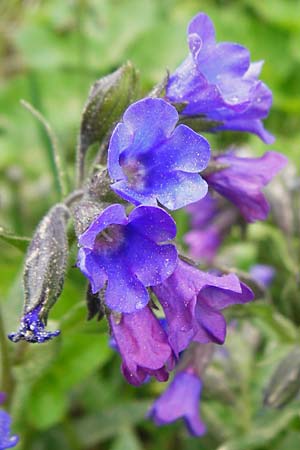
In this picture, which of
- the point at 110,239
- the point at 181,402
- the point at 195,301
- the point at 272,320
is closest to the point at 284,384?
the point at 272,320

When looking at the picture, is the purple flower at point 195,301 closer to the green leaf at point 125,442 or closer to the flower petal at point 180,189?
the flower petal at point 180,189

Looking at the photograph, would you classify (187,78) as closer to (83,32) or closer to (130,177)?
(130,177)

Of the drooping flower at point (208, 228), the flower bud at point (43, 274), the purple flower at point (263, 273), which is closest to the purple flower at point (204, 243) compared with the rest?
the drooping flower at point (208, 228)

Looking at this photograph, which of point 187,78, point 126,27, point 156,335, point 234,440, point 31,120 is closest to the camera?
point 156,335

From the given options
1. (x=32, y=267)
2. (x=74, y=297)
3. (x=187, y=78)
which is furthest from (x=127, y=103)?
(x=74, y=297)

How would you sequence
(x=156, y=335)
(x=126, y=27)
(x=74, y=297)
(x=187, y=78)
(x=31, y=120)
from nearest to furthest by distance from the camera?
(x=156, y=335) → (x=187, y=78) → (x=74, y=297) → (x=31, y=120) → (x=126, y=27)

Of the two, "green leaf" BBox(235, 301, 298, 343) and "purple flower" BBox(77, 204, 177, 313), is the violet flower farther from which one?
A: "purple flower" BBox(77, 204, 177, 313)

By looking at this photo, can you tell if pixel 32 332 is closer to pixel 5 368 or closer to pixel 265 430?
pixel 5 368
